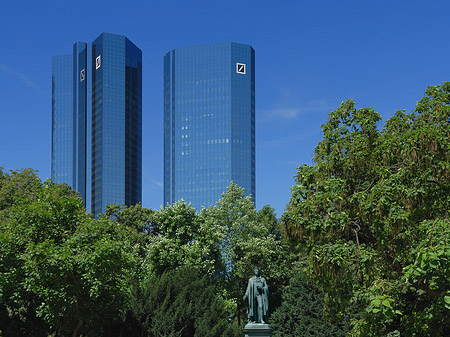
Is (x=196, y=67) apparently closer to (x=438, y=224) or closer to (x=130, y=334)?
(x=130, y=334)

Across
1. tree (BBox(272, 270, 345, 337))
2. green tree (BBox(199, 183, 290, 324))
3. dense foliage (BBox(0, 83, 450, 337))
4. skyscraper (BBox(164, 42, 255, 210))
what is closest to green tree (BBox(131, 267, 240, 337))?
dense foliage (BBox(0, 83, 450, 337))

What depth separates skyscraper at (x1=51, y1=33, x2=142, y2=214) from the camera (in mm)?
164250

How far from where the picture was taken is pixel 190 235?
42.0 meters

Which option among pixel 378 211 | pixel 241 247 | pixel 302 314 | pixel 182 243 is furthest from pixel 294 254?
pixel 378 211

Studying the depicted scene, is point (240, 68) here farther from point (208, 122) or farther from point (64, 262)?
point (64, 262)

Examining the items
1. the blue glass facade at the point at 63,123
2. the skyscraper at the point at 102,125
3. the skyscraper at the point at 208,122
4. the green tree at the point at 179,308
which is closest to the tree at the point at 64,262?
the green tree at the point at 179,308

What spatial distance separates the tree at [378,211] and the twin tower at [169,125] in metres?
129

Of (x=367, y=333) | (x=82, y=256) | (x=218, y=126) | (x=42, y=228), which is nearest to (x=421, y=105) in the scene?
(x=367, y=333)

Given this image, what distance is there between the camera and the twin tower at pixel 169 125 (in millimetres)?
158750

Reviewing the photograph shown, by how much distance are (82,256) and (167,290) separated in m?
8.73

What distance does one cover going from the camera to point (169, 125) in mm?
168500

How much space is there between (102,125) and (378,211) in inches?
6043

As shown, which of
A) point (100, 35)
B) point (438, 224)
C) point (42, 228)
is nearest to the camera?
point (438, 224)

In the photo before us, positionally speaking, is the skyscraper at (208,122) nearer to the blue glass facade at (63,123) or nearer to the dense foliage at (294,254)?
the blue glass facade at (63,123)
